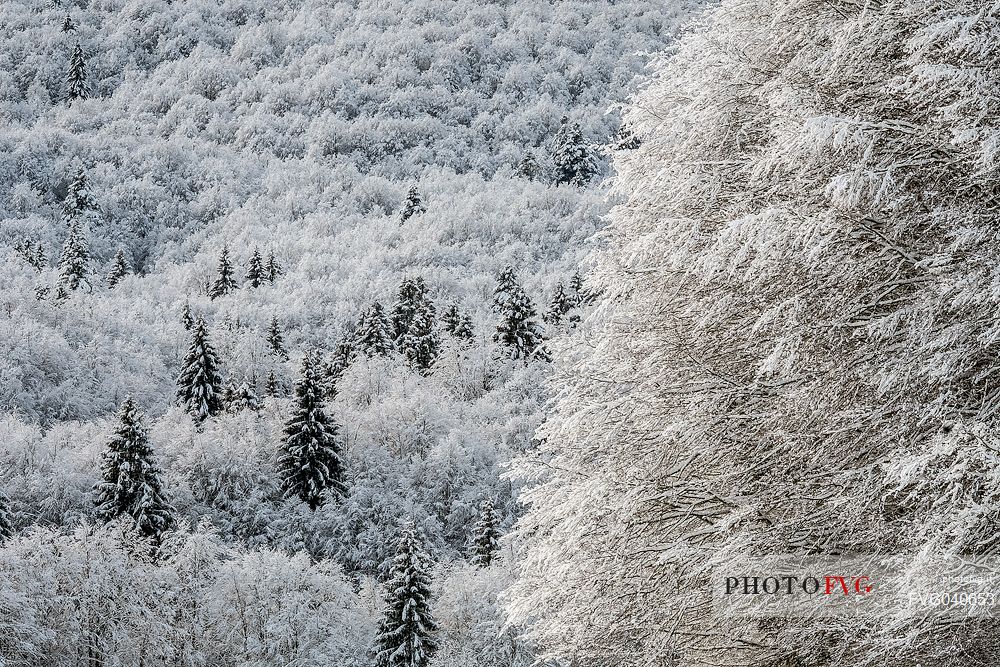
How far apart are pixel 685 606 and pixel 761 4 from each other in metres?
3.27

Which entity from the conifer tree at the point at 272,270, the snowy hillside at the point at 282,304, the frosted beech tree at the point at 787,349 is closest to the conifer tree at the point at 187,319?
the snowy hillside at the point at 282,304

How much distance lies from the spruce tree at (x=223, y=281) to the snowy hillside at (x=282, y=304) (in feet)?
0.84

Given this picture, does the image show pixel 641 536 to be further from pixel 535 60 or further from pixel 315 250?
pixel 535 60

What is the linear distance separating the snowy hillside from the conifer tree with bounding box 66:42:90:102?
0.58 metres

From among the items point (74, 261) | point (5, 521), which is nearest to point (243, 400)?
point (5, 521)

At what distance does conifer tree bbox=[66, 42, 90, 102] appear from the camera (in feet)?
380

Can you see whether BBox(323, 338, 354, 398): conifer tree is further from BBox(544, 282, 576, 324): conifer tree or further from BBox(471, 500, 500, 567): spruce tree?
BBox(471, 500, 500, 567): spruce tree

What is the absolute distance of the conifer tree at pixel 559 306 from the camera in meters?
63.8

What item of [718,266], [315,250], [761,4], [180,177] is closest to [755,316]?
[718,266]

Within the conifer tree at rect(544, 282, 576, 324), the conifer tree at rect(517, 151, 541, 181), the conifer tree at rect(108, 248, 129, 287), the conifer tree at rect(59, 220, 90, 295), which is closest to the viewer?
the conifer tree at rect(544, 282, 576, 324)

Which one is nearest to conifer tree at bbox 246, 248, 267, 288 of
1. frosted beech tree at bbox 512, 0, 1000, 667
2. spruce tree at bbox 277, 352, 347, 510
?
spruce tree at bbox 277, 352, 347, 510

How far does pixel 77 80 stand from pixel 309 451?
92.1 metres

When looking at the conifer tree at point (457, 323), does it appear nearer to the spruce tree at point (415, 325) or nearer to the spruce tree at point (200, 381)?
the spruce tree at point (415, 325)

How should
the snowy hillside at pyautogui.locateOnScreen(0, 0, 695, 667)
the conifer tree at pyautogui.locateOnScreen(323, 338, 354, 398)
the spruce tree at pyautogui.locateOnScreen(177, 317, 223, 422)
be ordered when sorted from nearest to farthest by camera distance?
the snowy hillside at pyautogui.locateOnScreen(0, 0, 695, 667) < the spruce tree at pyautogui.locateOnScreen(177, 317, 223, 422) < the conifer tree at pyautogui.locateOnScreen(323, 338, 354, 398)
